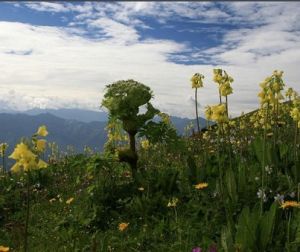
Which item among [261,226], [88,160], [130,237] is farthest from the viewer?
[88,160]

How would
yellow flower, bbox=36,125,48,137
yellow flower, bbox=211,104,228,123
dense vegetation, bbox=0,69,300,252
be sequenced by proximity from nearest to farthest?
1. yellow flower, bbox=36,125,48,137
2. dense vegetation, bbox=0,69,300,252
3. yellow flower, bbox=211,104,228,123

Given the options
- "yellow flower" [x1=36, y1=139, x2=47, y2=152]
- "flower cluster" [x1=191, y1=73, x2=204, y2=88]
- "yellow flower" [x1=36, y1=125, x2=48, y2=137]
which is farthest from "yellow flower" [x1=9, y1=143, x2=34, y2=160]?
"flower cluster" [x1=191, y1=73, x2=204, y2=88]

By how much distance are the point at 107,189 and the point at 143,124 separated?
1.39 metres

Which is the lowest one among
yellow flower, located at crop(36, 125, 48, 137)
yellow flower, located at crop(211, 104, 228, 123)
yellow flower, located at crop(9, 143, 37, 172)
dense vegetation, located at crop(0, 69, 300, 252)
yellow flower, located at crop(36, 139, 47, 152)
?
dense vegetation, located at crop(0, 69, 300, 252)

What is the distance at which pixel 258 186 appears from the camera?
7.00 m

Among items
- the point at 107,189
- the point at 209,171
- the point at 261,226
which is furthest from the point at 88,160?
the point at 261,226

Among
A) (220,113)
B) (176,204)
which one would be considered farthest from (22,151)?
(176,204)

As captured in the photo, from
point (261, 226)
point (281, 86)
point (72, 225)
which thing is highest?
point (281, 86)

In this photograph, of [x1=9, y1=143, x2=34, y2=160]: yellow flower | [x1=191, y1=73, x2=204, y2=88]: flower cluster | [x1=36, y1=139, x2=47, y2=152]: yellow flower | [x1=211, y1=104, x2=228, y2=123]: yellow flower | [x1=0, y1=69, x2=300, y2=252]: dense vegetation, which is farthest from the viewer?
[x1=191, y1=73, x2=204, y2=88]: flower cluster

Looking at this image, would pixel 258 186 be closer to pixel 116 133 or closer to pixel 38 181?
pixel 116 133

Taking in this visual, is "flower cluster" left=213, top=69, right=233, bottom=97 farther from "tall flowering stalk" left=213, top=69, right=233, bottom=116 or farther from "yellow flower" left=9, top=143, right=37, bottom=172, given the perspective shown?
"yellow flower" left=9, top=143, right=37, bottom=172

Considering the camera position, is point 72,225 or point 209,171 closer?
point 72,225

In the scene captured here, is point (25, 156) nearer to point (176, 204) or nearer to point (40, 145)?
point (40, 145)

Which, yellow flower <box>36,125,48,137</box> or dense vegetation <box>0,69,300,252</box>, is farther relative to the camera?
dense vegetation <box>0,69,300,252</box>
